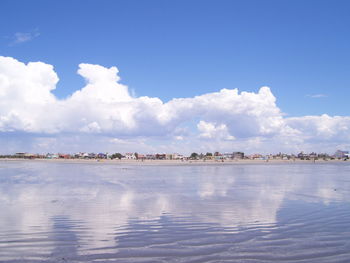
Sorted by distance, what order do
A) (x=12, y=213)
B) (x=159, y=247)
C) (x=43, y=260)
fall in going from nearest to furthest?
(x=43, y=260)
(x=159, y=247)
(x=12, y=213)

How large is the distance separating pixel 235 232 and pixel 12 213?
34.3 feet

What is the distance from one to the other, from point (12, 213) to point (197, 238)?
9.58m

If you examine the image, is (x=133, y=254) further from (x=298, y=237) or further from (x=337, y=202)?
(x=337, y=202)

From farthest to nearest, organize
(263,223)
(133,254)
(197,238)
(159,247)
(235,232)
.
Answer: (263,223), (235,232), (197,238), (159,247), (133,254)

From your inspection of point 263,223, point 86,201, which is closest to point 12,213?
point 86,201

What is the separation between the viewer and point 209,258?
869 centimetres

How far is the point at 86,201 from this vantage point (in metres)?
19.9

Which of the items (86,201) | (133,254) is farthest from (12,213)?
(133,254)

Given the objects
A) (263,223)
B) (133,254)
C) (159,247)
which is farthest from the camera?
(263,223)

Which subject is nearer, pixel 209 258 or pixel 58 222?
pixel 209 258

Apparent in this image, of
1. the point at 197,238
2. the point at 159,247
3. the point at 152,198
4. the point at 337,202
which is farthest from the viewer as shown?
the point at 152,198

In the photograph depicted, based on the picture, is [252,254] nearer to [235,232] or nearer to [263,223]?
[235,232]

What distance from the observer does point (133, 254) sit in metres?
9.02

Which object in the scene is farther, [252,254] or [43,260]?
[252,254]
